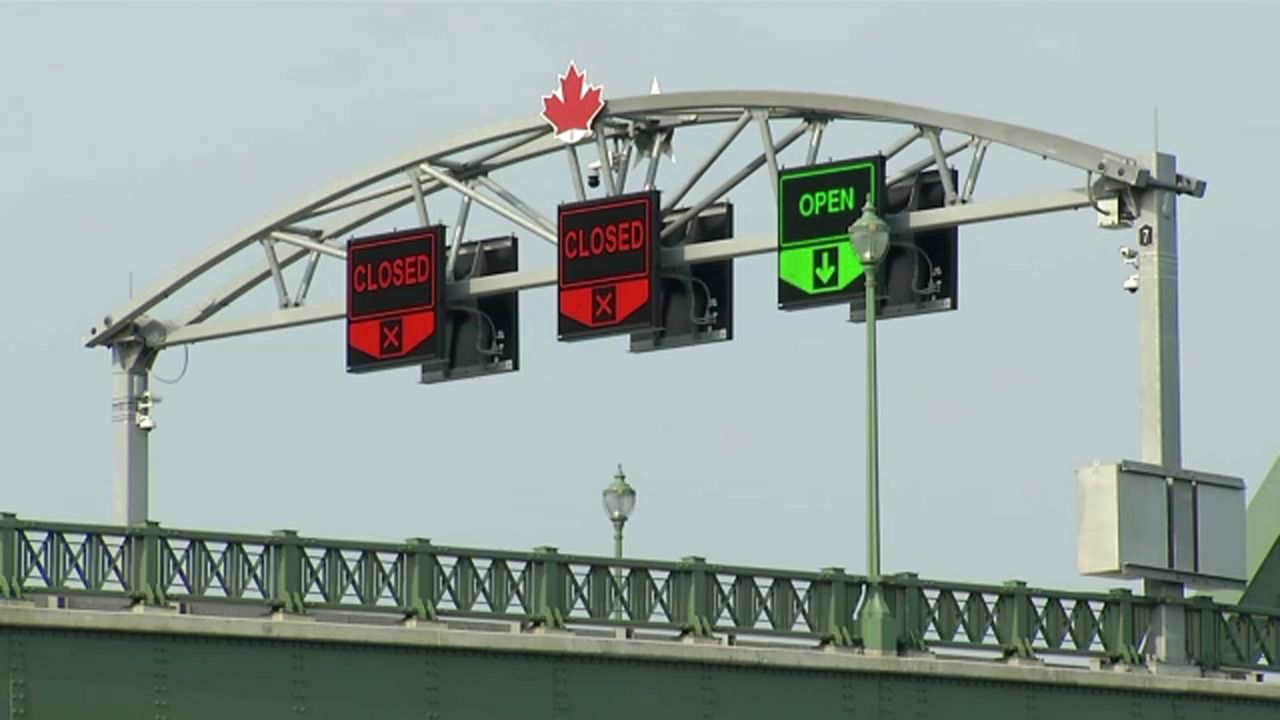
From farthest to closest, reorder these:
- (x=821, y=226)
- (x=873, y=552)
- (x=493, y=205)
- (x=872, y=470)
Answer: (x=493, y=205) < (x=821, y=226) < (x=873, y=552) < (x=872, y=470)

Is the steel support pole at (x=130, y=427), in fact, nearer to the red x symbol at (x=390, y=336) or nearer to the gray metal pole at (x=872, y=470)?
the red x symbol at (x=390, y=336)

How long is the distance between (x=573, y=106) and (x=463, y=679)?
1911 centimetres

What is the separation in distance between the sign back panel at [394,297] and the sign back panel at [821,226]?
21.1 feet

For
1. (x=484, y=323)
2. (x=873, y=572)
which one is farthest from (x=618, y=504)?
(x=873, y=572)

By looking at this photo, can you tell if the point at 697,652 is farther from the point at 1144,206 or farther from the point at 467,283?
the point at 467,283

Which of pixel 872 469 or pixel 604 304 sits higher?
pixel 604 304

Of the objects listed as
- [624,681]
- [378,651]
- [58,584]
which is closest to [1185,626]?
[624,681]

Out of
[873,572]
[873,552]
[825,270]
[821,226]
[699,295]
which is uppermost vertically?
[821,226]

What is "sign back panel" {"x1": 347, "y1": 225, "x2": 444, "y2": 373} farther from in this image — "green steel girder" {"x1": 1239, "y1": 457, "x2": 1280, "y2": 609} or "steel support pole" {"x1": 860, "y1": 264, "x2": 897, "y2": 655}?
"steel support pole" {"x1": 860, "y1": 264, "x2": 897, "y2": 655}

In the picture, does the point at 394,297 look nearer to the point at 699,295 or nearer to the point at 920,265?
the point at 699,295

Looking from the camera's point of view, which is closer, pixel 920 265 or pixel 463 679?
pixel 463 679

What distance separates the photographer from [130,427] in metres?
63.5

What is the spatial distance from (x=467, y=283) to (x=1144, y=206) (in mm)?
13738

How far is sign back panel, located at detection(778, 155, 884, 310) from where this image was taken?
53.4 metres
